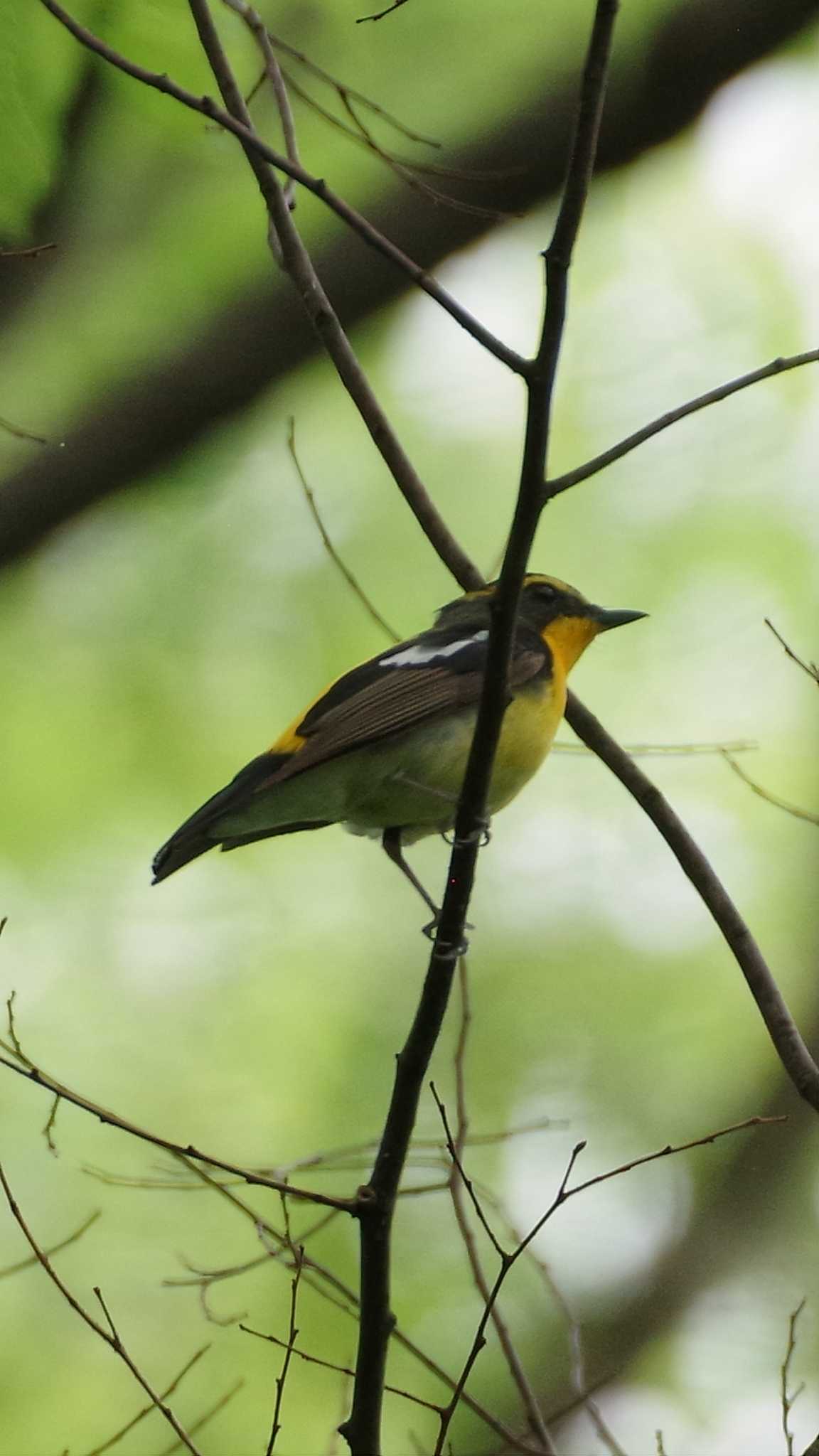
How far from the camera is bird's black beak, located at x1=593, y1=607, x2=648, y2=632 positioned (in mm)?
5367

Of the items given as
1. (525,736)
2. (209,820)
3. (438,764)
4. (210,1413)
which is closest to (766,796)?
(525,736)

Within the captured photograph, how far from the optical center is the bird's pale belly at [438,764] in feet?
14.8

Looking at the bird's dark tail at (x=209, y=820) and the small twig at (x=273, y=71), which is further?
the bird's dark tail at (x=209, y=820)

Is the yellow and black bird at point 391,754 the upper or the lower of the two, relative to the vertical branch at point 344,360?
lower

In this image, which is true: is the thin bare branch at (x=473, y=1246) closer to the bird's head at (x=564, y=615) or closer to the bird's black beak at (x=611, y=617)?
the bird's head at (x=564, y=615)

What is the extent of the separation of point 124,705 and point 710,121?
3.93 meters

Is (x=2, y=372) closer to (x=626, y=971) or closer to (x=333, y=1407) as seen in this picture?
(x=626, y=971)

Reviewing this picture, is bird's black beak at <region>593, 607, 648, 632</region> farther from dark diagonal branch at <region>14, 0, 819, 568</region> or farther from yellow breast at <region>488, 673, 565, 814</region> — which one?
dark diagonal branch at <region>14, 0, 819, 568</region>

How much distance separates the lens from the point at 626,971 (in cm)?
811

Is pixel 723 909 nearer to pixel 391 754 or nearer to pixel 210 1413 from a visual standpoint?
pixel 391 754

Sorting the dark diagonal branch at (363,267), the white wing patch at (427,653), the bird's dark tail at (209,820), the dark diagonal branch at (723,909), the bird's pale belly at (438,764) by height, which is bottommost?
the dark diagonal branch at (723,909)

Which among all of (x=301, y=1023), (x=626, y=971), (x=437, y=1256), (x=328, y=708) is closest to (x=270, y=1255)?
(x=328, y=708)

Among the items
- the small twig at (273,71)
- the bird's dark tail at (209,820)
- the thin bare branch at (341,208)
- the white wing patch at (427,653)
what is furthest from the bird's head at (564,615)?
the thin bare branch at (341,208)

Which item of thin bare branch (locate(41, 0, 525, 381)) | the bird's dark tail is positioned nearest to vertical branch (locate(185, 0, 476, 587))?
the bird's dark tail
